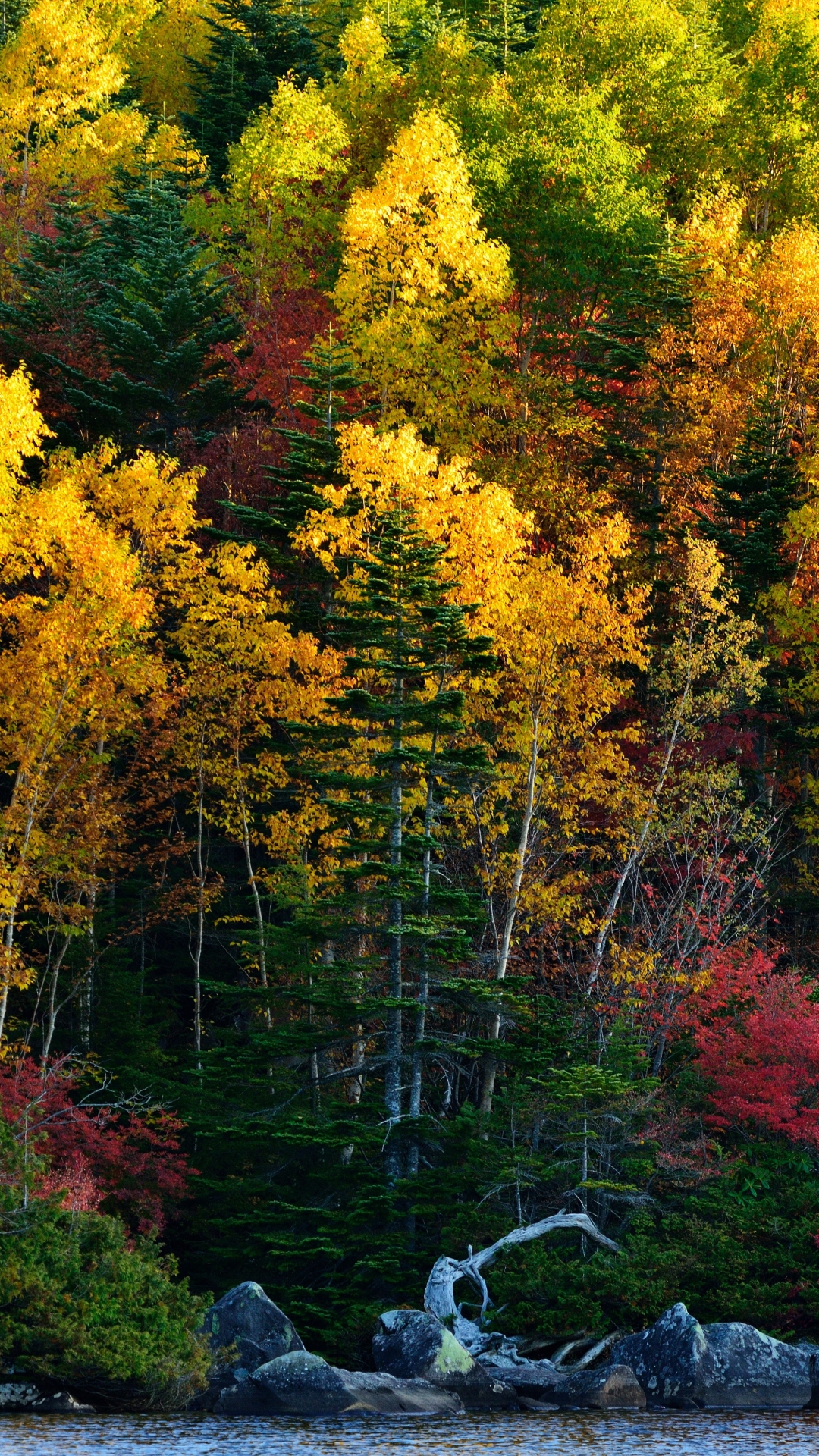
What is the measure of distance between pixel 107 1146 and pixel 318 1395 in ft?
20.8

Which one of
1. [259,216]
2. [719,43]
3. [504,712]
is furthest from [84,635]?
[719,43]

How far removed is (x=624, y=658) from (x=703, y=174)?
17508 mm

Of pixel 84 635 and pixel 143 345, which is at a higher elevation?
pixel 143 345

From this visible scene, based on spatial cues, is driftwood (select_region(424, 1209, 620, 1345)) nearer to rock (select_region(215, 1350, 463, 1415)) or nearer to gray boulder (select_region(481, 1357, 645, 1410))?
gray boulder (select_region(481, 1357, 645, 1410))

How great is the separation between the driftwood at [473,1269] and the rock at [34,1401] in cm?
490

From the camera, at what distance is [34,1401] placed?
57.0 feet

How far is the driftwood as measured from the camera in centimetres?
2053

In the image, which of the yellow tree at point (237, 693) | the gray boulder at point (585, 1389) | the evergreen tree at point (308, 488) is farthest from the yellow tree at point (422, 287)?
the gray boulder at point (585, 1389)

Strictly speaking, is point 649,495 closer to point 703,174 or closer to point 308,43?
point 703,174

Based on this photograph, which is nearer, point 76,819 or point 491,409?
point 76,819

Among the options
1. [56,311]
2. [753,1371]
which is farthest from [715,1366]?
[56,311]

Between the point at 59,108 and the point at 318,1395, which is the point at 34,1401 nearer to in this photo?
the point at 318,1395

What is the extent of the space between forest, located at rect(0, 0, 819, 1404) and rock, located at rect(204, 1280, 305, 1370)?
58.7 inches

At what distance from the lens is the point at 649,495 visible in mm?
34969
